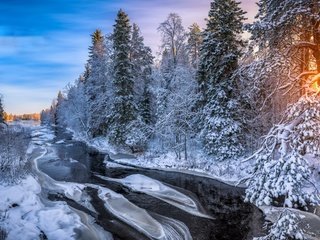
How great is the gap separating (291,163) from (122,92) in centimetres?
2734

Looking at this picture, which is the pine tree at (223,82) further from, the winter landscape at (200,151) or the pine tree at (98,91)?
the pine tree at (98,91)

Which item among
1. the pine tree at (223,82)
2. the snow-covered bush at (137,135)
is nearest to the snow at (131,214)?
the pine tree at (223,82)

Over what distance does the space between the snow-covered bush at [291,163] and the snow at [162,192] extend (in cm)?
742

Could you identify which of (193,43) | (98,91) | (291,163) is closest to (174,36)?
(193,43)

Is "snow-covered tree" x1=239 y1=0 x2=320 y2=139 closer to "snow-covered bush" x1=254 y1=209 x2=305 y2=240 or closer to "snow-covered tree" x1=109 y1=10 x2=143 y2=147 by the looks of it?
"snow-covered bush" x1=254 y1=209 x2=305 y2=240

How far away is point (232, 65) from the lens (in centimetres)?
2236

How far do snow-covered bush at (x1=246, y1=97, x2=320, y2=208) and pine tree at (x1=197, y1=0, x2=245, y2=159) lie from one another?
15.2m

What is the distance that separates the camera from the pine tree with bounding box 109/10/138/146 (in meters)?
31.4

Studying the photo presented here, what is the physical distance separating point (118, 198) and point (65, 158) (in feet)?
50.4

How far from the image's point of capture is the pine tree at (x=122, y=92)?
3144cm

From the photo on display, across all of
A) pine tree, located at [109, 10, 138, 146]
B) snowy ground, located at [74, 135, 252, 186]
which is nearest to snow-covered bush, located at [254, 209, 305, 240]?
snowy ground, located at [74, 135, 252, 186]

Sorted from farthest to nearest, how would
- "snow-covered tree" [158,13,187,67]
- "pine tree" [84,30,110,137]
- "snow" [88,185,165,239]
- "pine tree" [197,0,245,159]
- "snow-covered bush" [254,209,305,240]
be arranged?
"pine tree" [84,30,110,137] → "snow-covered tree" [158,13,187,67] → "pine tree" [197,0,245,159] → "snow" [88,185,165,239] → "snow-covered bush" [254,209,305,240]

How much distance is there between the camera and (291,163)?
562 cm

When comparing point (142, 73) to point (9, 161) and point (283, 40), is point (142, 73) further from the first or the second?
point (283, 40)
